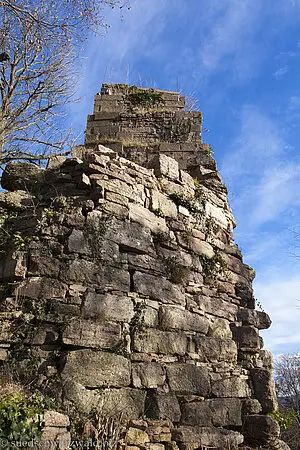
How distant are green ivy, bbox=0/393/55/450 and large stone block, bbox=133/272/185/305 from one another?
2.15m

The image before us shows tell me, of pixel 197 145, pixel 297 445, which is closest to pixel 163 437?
pixel 197 145

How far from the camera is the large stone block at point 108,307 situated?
5195 millimetres

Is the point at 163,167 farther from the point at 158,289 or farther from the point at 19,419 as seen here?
the point at 19,419

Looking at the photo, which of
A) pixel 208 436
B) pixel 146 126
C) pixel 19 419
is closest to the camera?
pixel 19 419

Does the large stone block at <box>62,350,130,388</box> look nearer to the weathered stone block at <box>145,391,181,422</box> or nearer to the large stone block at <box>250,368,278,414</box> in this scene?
the weathered stone block at <box>145,391,181,422</box>

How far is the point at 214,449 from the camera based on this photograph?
205 inches

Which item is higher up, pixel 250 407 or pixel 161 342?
pixel 161 342

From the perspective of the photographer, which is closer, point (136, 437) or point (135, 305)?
point (136, 437)

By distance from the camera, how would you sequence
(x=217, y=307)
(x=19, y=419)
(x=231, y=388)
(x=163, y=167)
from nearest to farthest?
(x=19, y=419) < (x=231, y=388) < (x=217, y=307) < (x=163, y=167)

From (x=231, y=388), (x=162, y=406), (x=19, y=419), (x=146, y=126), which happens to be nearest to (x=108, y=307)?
(x=162, y=406)

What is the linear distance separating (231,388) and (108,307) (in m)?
2.32

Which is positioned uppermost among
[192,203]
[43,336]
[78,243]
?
[192,203]

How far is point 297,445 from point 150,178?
7.43 metres

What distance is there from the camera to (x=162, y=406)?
5137 mm
